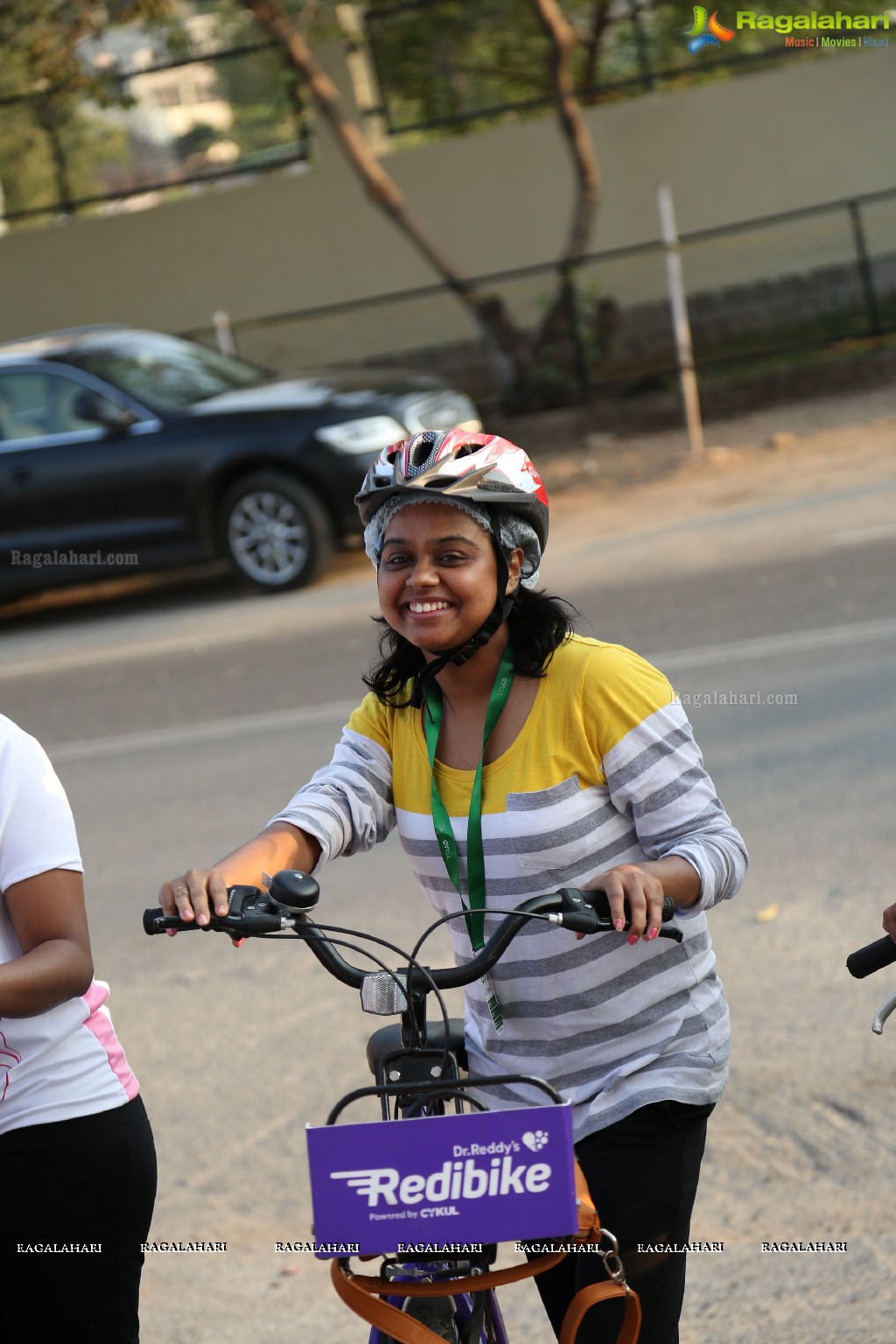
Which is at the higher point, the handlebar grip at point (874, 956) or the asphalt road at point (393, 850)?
the handlebar grip at point (874, 956)

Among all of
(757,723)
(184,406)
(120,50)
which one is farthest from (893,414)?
(120,50)

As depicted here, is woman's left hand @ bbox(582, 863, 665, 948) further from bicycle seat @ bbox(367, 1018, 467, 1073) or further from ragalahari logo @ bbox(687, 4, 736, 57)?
ragalahari logo @ bbox(687, 4, 736, 57)

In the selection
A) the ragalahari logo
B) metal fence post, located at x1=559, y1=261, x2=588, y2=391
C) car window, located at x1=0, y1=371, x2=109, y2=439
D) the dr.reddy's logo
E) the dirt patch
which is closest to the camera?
car window, located at x1=0, y1=371, x2=109, y2=439

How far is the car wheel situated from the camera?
485 inches

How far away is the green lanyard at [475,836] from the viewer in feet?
8.76

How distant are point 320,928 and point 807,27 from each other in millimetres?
18561

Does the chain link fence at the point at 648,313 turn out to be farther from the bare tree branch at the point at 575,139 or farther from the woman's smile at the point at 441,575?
the woman's smile at the point at 441,575

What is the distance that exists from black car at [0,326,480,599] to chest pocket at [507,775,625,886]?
377 inches

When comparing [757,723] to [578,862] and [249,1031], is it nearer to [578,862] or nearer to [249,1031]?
[249,1031]

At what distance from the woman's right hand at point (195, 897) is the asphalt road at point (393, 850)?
5.31ft

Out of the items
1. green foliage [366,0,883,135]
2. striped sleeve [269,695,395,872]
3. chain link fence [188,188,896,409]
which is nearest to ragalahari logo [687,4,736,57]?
green foliage [366,0,883,135]

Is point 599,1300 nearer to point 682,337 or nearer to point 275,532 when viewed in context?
point 275,532

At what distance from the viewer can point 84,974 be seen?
2.62 m

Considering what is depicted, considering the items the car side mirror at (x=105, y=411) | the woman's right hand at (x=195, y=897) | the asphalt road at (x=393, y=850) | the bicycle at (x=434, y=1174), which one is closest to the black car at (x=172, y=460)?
the car side mirror at (x=105, y=411)
